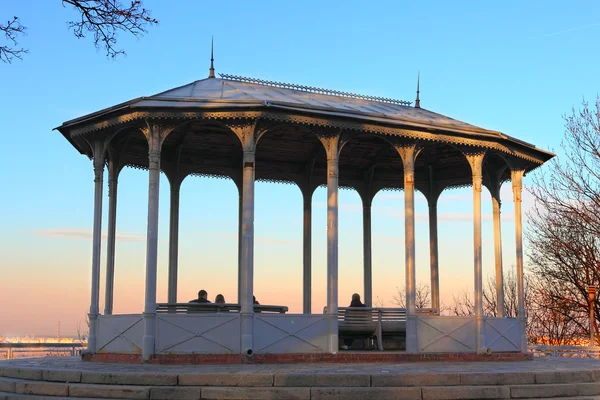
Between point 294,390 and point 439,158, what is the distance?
13.3 metres

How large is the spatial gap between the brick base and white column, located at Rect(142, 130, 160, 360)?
0.47m

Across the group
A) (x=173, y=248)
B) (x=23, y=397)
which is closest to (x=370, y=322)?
(x=173, y=248)

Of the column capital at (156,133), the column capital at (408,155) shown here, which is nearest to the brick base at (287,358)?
the column capital at (408,155)

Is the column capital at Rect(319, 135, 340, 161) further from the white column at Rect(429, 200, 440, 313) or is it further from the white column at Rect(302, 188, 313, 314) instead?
the white column at Rect(429, 200, 440, 313)

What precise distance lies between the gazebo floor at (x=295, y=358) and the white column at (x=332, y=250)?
39 centimetres

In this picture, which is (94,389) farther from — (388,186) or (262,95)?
(388,186)

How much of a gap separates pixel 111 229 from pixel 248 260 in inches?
209

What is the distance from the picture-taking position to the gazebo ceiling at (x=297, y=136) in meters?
18.6

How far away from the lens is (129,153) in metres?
22.8

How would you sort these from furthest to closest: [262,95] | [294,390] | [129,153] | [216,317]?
[129,153] → [262,95] → [216,317] → [294,390]

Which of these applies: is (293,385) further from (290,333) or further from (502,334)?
(502,334)

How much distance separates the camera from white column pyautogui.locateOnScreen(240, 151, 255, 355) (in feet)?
58.6

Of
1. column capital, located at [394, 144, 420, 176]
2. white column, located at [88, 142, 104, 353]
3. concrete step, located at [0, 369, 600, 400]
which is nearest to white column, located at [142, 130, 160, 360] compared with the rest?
white column, located at [88, 142, 104, 353]

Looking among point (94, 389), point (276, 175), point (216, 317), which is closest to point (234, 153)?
point (276, 175)
